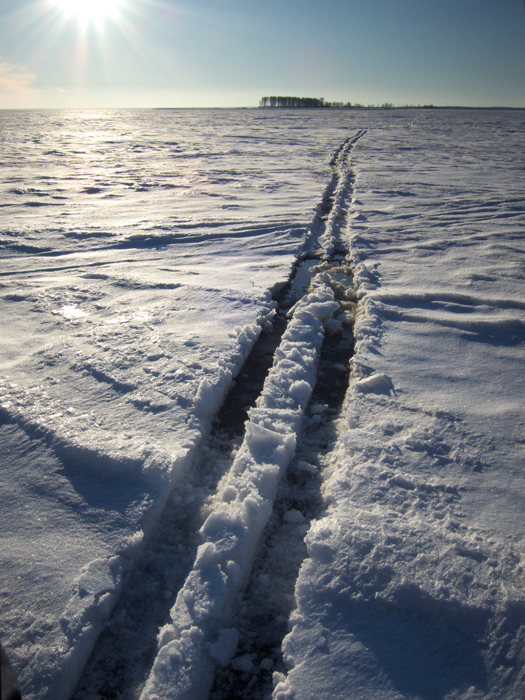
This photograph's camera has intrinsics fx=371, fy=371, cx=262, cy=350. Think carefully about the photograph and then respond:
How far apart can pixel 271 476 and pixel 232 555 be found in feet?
1.21

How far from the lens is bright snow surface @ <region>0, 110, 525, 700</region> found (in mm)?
1129

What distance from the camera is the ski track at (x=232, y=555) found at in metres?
1.12

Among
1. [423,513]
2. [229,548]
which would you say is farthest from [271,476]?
[423,513]

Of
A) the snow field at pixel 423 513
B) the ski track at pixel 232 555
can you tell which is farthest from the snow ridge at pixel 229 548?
the snow field at pixel 423 513

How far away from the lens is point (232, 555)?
4.41 feet

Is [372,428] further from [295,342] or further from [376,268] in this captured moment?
[376,268]

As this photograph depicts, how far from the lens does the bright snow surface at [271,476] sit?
1129 millimetres

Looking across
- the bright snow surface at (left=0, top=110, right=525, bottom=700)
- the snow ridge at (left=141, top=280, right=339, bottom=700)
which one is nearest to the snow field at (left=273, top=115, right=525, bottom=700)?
the bright snow surface at (left=0, top=110, right=525, bottom=700)

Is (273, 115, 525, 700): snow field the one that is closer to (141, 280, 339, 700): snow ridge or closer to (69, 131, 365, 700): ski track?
(69, 131, 365, 700): ski track

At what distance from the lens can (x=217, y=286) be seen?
133 inches

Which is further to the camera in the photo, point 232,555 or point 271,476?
point 271,476

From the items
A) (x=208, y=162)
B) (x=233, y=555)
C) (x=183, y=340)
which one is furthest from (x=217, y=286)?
(x=208, y=162)

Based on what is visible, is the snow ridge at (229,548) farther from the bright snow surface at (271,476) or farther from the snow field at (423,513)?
the snow field at (423,513)

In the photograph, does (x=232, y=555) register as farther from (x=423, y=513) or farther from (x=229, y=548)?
(x=423, y=513)
